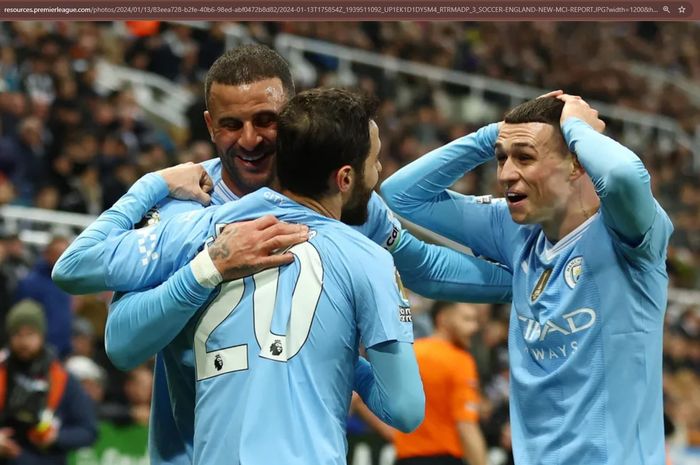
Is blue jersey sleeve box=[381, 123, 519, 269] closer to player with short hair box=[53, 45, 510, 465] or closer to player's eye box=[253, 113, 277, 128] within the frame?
player with short hair box=[53, 45, 510, 465]

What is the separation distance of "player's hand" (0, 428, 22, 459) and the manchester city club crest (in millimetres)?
4776

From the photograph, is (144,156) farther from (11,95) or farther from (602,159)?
(602,159)

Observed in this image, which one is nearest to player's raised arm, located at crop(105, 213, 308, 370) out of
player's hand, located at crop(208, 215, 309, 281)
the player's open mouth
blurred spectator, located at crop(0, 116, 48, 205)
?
player's hand, located at crop(208, 215, 309, 281)

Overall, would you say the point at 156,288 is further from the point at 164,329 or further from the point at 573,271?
the point at 573,271

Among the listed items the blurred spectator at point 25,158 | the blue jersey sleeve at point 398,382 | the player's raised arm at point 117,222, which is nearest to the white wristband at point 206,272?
the player's raised arm at point 117,222

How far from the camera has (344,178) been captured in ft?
11.0

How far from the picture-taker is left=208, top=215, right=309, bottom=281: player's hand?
3307 millimetres

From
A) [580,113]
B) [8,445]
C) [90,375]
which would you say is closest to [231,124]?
[580,113]

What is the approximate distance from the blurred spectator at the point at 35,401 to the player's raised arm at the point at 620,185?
4904 mm

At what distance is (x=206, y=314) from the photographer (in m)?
3.40

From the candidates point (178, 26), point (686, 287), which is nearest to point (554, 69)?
point (686, 287)

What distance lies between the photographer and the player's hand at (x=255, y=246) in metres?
3.31

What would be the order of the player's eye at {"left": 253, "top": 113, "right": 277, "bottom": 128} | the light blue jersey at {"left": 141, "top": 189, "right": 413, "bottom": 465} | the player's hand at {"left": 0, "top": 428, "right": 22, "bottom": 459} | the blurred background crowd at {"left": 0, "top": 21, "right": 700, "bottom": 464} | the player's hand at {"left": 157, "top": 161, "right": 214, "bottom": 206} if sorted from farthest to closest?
1. the blurred background crowd at {"left": 0, "top": 21, "right": 700, "bottom": 464}
2. the player's hand at {"left": 0, "top": 428, "right": 22, "bottom": 459}
3. the player's hand at {"left": 157, "top": 161, "right": 214, "bottom": 206}
4. the player's eye at {"left": 253, "top": 113, "right": 277, "bottom": 128}
5. the light blue jersey at {"left": 141, "top": 189, "right": 413, "bottom": 465}

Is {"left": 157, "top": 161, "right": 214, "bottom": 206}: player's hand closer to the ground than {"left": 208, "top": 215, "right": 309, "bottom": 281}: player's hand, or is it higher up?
higher up
